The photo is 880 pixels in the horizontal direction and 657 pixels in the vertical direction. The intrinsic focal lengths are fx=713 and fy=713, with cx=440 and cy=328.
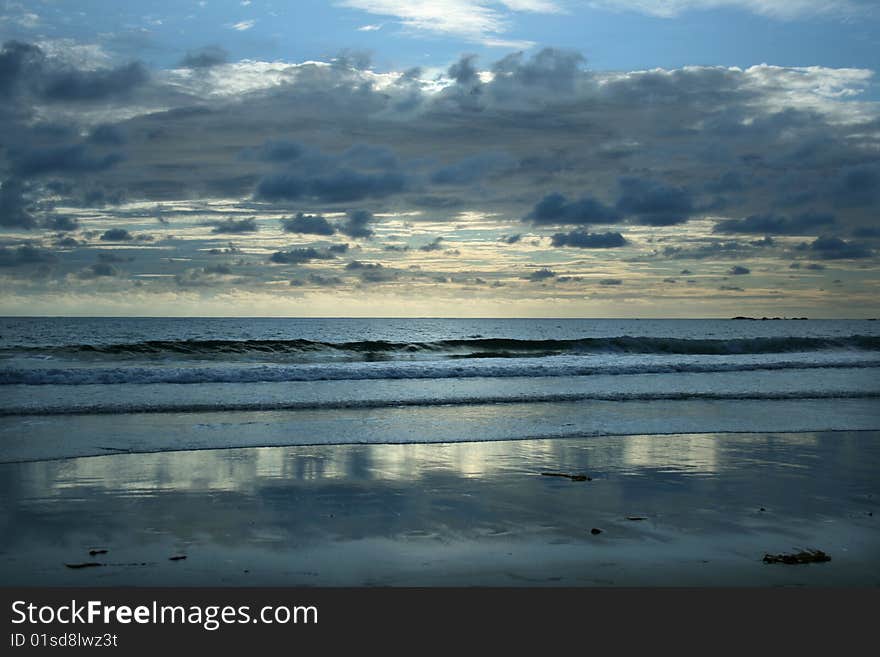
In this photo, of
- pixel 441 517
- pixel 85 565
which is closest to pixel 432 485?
pixel 441 517

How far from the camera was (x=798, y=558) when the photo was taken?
19.9 feet

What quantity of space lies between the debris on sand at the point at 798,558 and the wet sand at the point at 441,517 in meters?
0.11

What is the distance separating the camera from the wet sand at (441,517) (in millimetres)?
5777

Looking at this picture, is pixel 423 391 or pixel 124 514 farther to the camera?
pixel 423 391

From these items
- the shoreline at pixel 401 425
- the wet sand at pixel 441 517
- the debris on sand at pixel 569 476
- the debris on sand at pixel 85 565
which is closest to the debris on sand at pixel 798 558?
the wet sand at pixel 441 517

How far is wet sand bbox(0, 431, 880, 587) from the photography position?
5777mm

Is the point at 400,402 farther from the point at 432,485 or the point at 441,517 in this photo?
the point at 441,517

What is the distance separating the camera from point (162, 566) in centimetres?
590

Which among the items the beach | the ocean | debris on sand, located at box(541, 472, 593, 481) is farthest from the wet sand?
the ocean

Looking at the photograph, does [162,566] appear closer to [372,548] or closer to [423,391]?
[372,548]

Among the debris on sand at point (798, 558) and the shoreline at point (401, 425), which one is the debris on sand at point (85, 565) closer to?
the debris on sand at point (798, 558)

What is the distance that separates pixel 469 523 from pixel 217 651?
3.16 meters

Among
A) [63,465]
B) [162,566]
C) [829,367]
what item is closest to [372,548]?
[162,566]

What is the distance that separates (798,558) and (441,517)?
3324 millimetres
